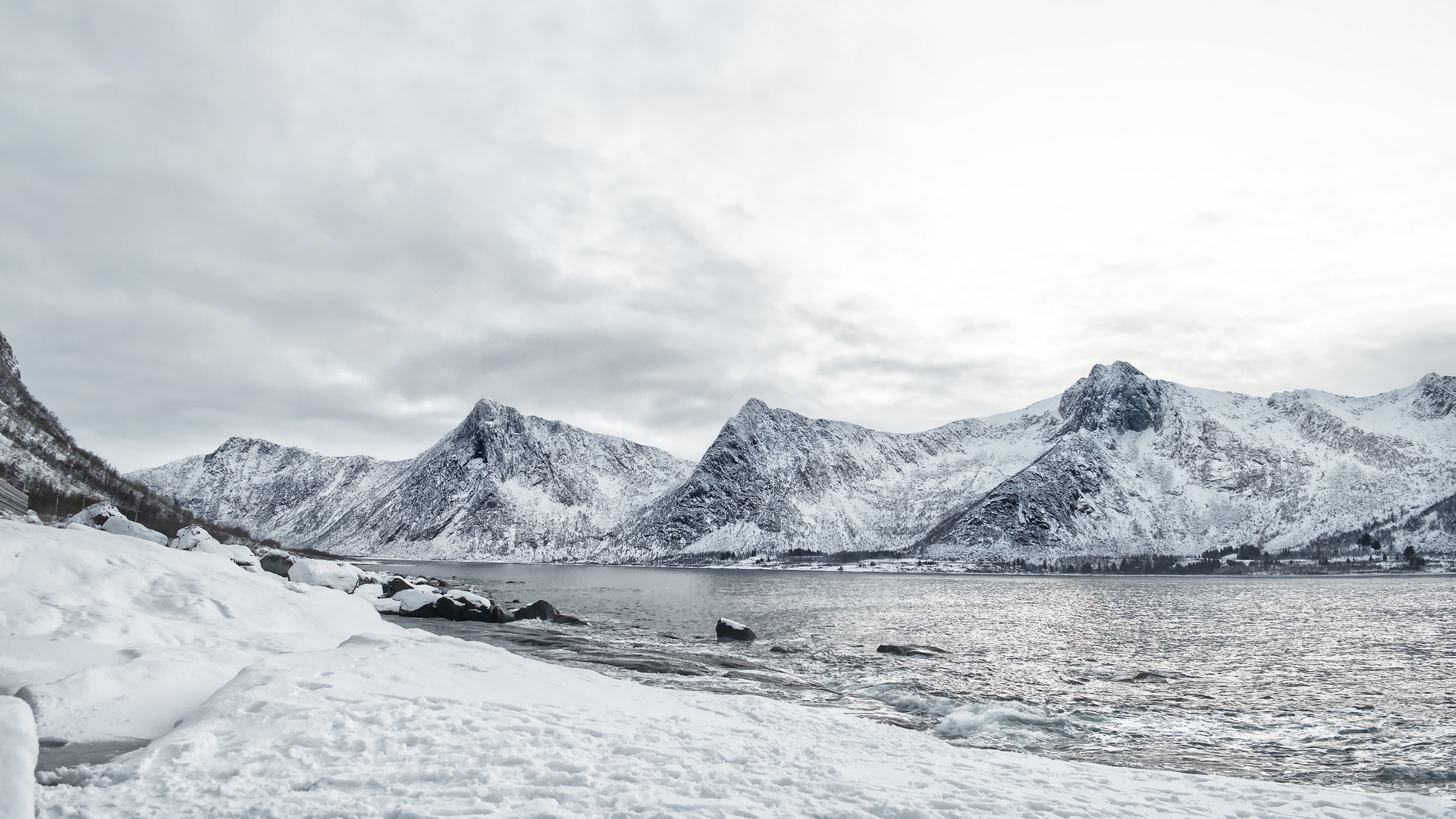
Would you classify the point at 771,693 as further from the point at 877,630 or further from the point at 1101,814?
the point at 877,630

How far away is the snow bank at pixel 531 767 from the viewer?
897cm

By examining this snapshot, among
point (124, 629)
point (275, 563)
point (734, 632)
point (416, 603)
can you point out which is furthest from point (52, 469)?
point (124, 629)

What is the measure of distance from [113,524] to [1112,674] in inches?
1870

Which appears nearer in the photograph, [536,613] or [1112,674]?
[1112,674]

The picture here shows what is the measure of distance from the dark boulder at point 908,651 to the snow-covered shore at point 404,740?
66.8 ft

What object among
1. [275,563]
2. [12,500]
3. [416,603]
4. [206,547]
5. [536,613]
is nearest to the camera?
[206,547]

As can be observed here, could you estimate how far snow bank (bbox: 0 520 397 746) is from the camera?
11.1 meters

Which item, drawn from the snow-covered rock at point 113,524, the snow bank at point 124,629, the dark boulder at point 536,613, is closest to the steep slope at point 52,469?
the snow-covered rock at point 113,524

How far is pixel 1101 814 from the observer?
11508 millimetres

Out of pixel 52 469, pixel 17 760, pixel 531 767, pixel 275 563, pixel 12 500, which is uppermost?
pixel 52 469

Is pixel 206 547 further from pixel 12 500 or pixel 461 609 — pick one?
pixel 461 609

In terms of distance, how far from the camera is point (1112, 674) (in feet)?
112

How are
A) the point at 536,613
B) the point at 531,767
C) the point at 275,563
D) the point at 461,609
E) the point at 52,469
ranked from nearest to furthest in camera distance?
the point at 531,767 < the point at 275,563 < the point at 461,609 < the point at 536,613 < the point at 52,469

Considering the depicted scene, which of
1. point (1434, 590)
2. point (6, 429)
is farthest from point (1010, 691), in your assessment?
point (1434, 590)
